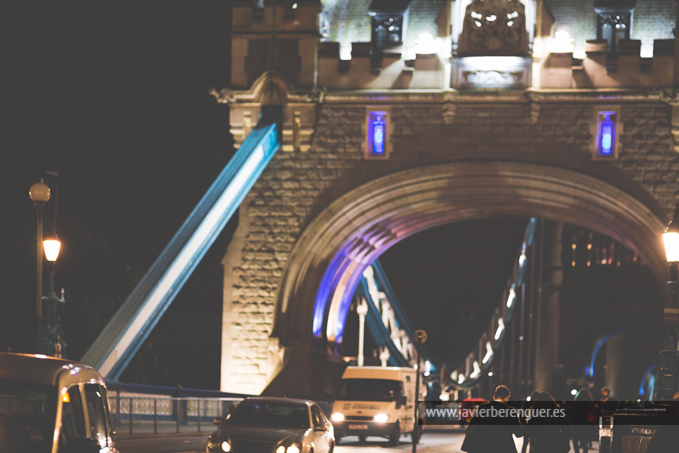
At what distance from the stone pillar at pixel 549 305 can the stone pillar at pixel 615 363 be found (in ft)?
30.2

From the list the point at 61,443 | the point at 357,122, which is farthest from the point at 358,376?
the point at 61,443

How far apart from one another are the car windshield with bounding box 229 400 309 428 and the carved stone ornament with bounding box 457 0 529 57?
14.2m

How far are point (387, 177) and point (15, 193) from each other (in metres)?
8.40

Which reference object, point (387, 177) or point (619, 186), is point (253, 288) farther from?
point (619, 186)

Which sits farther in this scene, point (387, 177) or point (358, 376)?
point (387, 177)

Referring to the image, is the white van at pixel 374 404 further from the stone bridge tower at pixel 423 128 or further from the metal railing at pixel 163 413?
the stone bridge tower at pixel 423 128

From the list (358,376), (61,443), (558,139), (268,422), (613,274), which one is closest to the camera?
(61,443)

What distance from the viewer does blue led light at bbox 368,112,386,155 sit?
25.4 m

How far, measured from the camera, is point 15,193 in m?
25.4

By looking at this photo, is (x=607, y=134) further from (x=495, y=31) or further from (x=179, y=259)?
(x=179, y=259)

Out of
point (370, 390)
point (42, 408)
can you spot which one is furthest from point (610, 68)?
point (42, 408)

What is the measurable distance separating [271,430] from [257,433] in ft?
0.71

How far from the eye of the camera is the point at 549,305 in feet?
185

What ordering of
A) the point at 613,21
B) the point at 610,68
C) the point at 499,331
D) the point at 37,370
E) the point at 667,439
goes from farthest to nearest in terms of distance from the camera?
the point at 499,331 → the point at 613,21 → the point at 610,68 → the point at 667,439 → the point at 37,370
